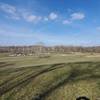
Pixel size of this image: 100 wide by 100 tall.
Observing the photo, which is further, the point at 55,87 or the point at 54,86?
the point at 54,86

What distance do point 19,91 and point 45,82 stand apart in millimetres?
3930

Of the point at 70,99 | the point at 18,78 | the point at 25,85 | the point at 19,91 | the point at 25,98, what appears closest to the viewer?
the point at 70,99

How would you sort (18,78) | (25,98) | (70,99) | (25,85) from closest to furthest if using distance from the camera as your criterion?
(70,99)
(25,98)
(25,85)
(18,78)

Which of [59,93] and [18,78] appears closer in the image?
[59,93]

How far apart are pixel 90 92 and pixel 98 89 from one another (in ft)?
3.42

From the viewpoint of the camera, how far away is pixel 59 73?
25.5 metres

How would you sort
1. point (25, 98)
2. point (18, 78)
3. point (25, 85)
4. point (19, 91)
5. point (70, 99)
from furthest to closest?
point (18, 78), point (25, 85), point (19, 91), point (25, 98), point (70, 99)

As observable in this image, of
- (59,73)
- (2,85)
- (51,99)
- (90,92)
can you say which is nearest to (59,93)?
(51,99)

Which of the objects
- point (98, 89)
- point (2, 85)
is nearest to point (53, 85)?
point (98, 89)

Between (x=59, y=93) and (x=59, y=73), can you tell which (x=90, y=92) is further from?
(x=59, y=73)

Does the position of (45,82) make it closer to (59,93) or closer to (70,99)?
(59,93)

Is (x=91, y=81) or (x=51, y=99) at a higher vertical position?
(x=91, y=81)

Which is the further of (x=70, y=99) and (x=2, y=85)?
(x=2, y=85)

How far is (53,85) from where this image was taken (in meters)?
21.0
